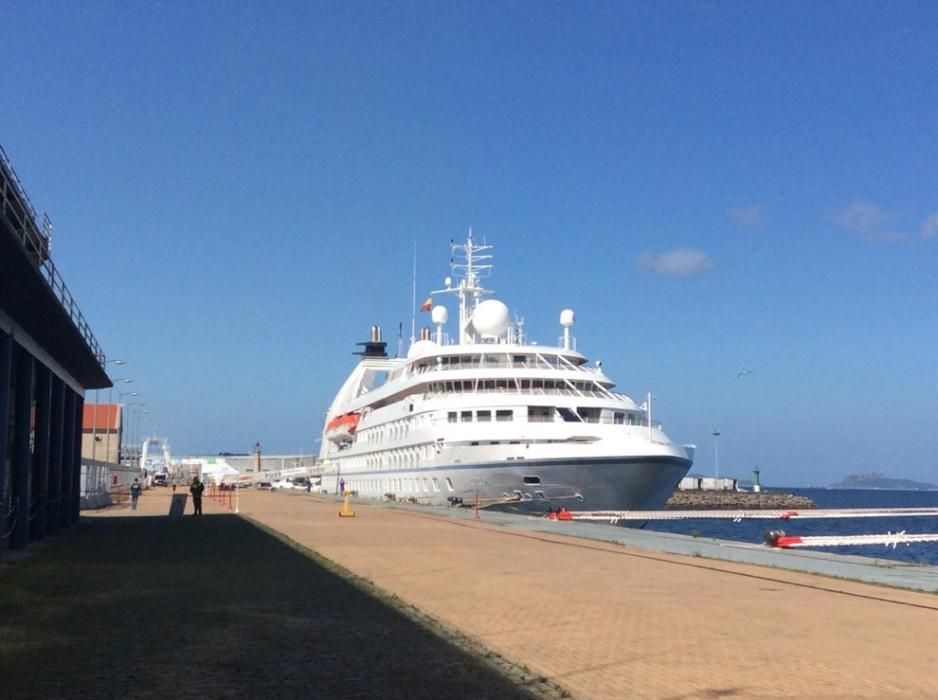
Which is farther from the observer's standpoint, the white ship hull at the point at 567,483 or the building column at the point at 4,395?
the white ship hull at the point at 567,483

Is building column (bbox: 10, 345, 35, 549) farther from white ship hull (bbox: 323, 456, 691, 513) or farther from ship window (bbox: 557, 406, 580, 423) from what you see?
ship window (bbox: 557, 406, 580, 423)

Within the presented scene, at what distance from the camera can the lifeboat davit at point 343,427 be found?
2697 inches

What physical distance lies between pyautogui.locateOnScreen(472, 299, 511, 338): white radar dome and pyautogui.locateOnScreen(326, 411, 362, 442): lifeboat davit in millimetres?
17718

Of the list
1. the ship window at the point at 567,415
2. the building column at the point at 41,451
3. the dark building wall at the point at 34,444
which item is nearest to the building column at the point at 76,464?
the dark building wall at the point at 34,444

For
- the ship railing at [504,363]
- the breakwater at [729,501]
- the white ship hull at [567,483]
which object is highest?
the ship railing at [504,363]

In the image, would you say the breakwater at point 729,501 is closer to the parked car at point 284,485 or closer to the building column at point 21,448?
the parked car at point 284,485

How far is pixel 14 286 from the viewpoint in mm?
15758

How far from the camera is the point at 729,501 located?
86.9 meters

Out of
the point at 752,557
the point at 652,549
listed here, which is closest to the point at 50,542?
the point at 652,549

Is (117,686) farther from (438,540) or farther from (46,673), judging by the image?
(438,540)

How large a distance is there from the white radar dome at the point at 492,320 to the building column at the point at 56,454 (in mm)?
26630

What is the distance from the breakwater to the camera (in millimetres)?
79438

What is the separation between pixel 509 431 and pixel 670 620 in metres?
28.7

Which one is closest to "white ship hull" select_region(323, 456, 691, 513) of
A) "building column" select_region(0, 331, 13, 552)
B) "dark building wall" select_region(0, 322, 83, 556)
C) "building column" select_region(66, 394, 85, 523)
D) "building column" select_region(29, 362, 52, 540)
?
"building column" select_region(66, 394, 85, 523)
